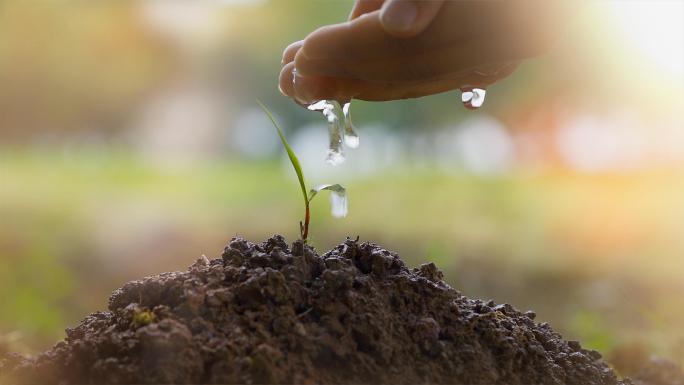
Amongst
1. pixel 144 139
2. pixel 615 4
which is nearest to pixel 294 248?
pixel 615 4

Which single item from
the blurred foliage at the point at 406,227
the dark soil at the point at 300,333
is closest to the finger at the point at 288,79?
the dark soil at the point at 300,333

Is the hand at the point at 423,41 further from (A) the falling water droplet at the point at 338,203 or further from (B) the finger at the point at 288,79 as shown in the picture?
(A) the falling water droplet at the point at 338,203

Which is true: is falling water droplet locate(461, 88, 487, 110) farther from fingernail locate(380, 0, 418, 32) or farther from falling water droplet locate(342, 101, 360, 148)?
fingernail locate(380, 0, 418, 32)

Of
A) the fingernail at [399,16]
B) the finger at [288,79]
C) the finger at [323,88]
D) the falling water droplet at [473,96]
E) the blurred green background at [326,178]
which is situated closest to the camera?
the fingernail at [399,16]

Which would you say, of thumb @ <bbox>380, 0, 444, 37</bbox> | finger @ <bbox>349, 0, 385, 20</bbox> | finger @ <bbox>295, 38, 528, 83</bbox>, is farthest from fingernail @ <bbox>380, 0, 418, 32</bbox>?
finger @ <bbox>349, 0, 385, 20</bbox>

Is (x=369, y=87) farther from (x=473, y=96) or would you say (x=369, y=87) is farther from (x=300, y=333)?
(x=300, y=333)

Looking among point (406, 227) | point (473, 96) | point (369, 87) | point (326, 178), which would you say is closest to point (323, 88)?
A: point (369, 87)
